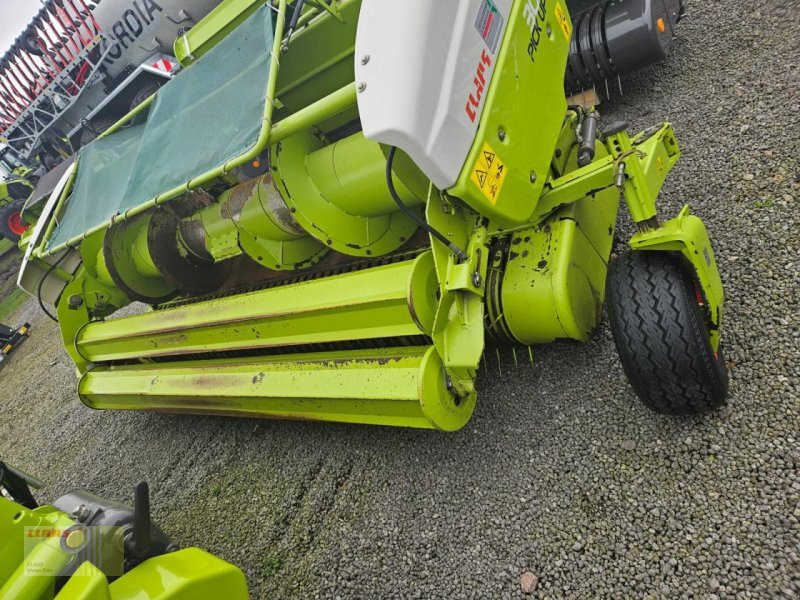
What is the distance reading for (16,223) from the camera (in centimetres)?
1099

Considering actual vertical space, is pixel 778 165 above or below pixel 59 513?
below

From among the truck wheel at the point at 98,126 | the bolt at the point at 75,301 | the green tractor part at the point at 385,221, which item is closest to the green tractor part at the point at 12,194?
the truck wheel at the point at 98,126

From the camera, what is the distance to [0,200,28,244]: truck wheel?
10.7 meters

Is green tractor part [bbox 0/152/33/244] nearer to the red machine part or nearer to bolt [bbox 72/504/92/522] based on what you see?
the red machine part

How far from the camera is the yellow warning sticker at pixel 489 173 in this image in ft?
5.01

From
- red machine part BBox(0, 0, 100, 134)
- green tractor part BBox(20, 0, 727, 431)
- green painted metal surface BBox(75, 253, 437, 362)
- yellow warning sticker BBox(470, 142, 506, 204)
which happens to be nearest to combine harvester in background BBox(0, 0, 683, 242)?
red machine part BBox(0, 0, 100, 134)

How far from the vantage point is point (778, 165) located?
238 cm

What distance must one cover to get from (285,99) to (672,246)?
2226 mm

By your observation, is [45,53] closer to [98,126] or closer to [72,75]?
[72,75]

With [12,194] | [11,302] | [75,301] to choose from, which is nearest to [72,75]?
[12,194]

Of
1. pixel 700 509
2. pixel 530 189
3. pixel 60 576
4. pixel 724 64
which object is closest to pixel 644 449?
pixel 700 509

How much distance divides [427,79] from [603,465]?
1573 millimetres

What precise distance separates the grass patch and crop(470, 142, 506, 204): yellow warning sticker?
1238 centimetres

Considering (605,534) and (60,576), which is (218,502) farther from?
(605,534)
